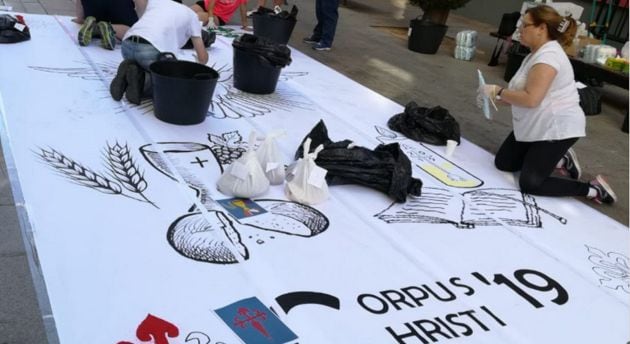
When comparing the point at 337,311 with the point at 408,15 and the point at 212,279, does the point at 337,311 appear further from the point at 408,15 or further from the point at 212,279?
the point at 408,15

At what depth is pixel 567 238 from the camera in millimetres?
2613

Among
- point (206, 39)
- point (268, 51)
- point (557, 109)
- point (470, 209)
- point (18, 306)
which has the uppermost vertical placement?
point (557, 109)

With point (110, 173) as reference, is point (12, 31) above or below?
above

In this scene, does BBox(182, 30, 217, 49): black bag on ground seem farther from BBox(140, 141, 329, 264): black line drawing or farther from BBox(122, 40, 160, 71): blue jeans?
BBox(140, 141, 329, 264): black line drawing

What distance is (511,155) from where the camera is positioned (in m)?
3.19

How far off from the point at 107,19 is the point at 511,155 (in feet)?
10.7

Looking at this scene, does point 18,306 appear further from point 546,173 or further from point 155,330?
point 546,173

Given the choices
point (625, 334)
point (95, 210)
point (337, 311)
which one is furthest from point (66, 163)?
point (625, 334)

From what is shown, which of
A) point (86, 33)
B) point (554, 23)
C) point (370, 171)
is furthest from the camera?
point (86, 33)

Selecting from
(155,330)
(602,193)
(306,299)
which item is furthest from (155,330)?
(602,193)

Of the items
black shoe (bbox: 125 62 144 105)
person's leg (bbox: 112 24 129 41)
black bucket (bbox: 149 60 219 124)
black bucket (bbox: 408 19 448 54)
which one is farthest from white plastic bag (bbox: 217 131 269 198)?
black bucket (bbox: 408 19 448 54)

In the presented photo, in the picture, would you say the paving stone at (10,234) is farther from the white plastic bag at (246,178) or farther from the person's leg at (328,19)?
the person's leg at (328,19)

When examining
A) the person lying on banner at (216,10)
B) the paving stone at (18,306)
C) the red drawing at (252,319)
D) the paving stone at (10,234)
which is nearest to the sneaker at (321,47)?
the person lying on banner at (216,10)

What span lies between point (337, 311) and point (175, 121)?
→ 1652 millimetres
